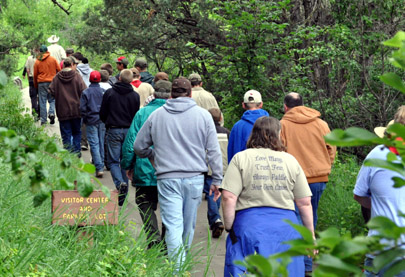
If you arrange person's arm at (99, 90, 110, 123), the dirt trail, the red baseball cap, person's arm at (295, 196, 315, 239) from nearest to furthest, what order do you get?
person's arm at (295, 196, 315, 239) → the dirt trail → person's arm at (99, 90, 110, 123) → the red baseball cap

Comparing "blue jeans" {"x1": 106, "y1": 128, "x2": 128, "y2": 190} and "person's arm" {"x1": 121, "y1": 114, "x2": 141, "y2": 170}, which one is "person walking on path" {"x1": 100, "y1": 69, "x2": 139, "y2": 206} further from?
"person's arm" {"x1": 121, "y1": 114, "x2": 141, "y2": 170}

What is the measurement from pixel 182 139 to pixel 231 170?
4.01ft

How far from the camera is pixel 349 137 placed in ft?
4.24

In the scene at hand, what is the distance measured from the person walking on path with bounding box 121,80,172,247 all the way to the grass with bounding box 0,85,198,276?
69cm

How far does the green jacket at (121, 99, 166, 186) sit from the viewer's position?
7.03 meters

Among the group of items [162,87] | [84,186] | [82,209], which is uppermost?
[84,186]

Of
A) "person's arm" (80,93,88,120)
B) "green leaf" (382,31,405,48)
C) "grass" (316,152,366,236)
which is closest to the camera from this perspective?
"green leaf" (382,31,405,48)

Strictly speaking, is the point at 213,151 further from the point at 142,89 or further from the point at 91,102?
the point at 91,102

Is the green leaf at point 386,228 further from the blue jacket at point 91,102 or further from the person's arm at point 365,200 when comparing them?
the blue jacket at point 91,102

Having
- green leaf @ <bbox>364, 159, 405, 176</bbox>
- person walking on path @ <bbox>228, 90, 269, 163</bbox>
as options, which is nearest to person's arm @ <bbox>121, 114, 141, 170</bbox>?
person walking on path @ <bbox>228, 90, 269, 163</bbox>

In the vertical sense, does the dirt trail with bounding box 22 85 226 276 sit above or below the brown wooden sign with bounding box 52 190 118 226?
below

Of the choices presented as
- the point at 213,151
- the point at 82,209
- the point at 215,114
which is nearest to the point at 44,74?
the point at 215,114

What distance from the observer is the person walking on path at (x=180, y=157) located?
617 centimetres

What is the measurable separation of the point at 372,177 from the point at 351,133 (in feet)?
11.0
